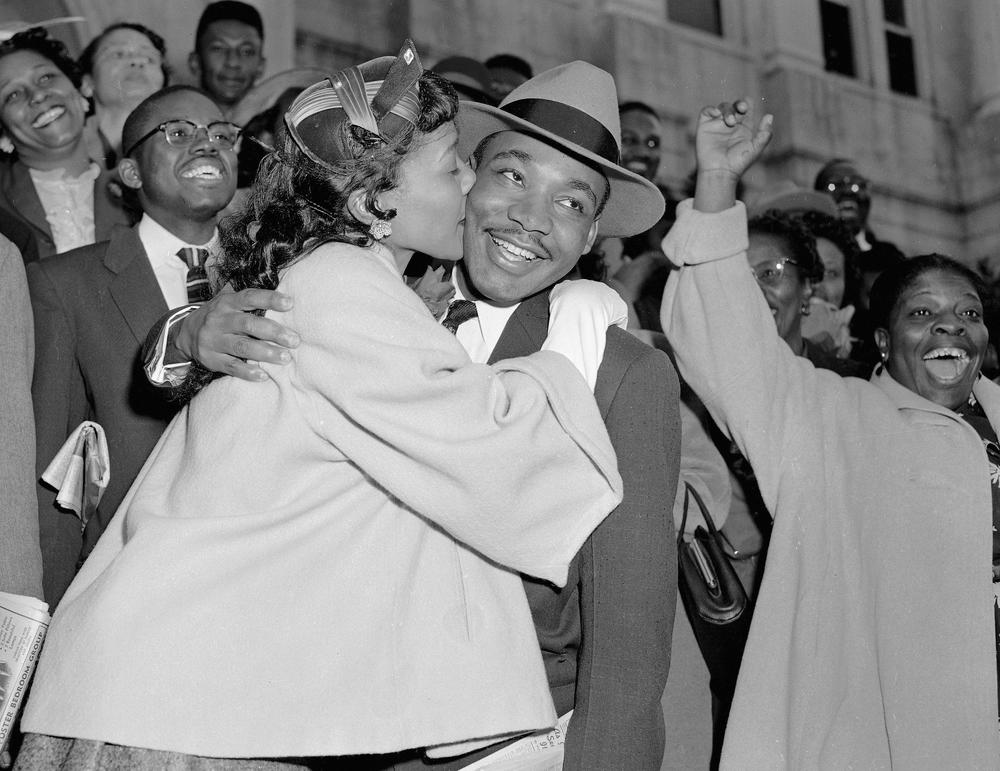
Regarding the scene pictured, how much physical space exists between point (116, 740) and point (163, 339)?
32.9 inches

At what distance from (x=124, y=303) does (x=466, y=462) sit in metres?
1.63

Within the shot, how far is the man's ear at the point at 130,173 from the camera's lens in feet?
12.5

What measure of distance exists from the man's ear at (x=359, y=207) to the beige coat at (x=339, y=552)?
143 mm

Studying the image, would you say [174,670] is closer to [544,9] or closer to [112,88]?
[112,88]

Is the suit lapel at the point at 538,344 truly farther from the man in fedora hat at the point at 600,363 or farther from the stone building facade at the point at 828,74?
the stone building facade at the point at 828,74

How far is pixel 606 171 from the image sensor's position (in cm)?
283

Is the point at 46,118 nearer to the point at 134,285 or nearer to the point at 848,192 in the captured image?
the point at 134,285

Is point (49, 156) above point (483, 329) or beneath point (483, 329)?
above

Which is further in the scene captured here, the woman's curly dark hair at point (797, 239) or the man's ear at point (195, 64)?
the man's ear at point (195, 64)

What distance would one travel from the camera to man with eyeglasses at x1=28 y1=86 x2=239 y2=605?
3002 mm

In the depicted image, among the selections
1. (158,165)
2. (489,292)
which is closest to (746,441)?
(489,292)

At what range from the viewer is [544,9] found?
9.99 m

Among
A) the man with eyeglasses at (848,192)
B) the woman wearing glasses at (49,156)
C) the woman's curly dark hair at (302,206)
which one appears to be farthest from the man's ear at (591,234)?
the man with eyeglasses at (848,192)

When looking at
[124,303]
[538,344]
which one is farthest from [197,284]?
[538,344]
